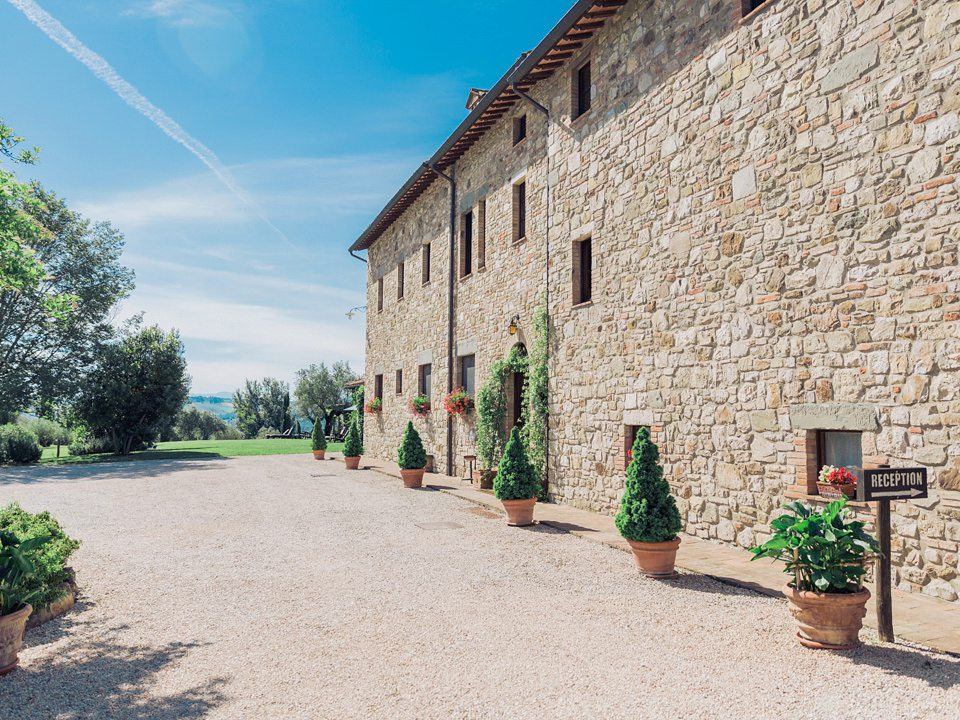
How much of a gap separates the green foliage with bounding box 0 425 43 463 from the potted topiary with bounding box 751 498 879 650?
27018 mm

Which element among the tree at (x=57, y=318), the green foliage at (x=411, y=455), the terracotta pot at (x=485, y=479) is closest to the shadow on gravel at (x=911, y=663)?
the terracotta pot at (x=485, y=479)

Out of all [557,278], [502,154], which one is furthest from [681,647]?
[502,154]

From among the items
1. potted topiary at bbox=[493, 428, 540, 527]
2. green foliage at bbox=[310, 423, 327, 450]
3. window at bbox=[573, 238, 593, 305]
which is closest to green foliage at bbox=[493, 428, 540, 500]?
potted topiary at bbox=[493, 428, 540, 527]

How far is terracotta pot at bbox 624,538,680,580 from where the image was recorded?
20.0 feet

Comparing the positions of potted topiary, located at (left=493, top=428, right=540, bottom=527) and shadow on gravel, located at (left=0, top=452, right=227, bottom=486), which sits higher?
potted topiary, located at (left=493, top=428, right=540, bottom=527)

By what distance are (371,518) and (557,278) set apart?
493 centimetres

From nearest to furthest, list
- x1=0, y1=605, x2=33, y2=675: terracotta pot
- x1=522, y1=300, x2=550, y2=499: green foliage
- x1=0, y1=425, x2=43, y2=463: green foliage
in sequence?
x1=0, y1=605, x2=33, y2=675: terracotta pot, x1=522, y1=300, x2=550, y2=499: green foliage, x1=0, y1=425, x2=43, y2=463: green foliage

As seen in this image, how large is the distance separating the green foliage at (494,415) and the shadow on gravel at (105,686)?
28.9 feet

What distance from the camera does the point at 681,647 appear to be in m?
4.33

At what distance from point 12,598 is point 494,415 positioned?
9.50 metres

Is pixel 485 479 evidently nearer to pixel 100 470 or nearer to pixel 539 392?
pixel 539 392

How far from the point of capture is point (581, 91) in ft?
35.2

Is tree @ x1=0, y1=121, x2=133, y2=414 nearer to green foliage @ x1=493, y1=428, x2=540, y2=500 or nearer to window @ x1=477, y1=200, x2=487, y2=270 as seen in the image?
window @ x1=477, y1=200, x2=487, y2=270

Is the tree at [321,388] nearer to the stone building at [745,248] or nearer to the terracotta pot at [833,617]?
the stone building at [745,248]
